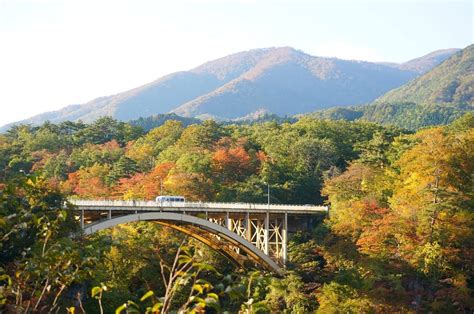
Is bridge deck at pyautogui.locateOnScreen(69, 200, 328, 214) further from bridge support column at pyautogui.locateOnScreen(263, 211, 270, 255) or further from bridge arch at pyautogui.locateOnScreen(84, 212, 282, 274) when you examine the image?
bridge arch at pyautogui.locateOnScreen(84, 212, 282, 274)

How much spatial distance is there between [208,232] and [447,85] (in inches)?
5323

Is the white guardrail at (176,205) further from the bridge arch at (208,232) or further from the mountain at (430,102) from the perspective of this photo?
the mountain at (430,102)

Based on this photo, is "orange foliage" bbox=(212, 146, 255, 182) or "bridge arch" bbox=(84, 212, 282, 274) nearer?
"bridge arch" bbox=(84, 212, 282, 274)

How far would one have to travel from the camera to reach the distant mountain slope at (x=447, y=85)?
499 ft

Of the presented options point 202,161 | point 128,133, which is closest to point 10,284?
point 202,161

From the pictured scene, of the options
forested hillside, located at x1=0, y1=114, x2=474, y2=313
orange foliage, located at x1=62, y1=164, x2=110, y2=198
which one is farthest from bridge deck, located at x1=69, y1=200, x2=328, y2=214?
orange foliage, located at x1=62, y1=164, x2=110, y2=198

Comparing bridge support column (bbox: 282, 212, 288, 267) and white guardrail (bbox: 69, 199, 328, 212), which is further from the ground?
white guardrail (bbox: 69, 199, 328, 212)

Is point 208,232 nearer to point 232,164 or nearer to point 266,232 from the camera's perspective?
point 266,232

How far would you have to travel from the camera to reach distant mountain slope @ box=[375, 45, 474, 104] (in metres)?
152

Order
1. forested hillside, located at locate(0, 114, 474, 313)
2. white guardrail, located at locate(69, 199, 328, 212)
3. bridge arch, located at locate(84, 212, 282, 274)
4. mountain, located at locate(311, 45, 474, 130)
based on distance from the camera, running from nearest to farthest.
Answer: white guardrail, located at locate(69, 199, 328, 212) < bridge arch, located at locate(84, 212, 282, 274) < forested hillside, located at locate(0, 114, 474, 313) < mountain, located at locate(311, 45, 474, 130)

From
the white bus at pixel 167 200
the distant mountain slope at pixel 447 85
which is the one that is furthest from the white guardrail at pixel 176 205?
the distant mountain slope at pixel 447 85

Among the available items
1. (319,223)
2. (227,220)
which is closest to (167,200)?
(227,220)

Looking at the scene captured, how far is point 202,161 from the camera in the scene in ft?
147

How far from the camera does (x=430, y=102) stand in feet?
495
